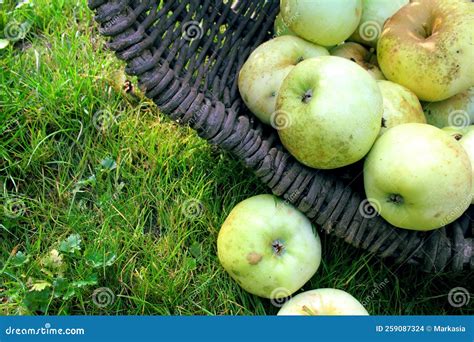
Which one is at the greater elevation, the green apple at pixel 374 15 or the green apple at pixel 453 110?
the green apple at pixel 374 15

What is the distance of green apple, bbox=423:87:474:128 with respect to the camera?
7.00ft

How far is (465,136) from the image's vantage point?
1993mm

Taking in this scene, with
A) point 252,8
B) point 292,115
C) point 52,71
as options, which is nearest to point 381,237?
point 292,115

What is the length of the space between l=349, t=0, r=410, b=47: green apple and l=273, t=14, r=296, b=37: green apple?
0.23m

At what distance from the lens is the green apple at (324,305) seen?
1.84 meters

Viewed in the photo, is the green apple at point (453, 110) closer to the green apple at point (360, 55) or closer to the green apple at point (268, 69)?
the green apple at point (360, 55)

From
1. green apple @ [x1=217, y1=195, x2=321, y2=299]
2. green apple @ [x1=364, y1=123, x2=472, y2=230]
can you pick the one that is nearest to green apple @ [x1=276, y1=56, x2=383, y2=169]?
green apple @ [x1=364, y1=123, x2=472, y2=230]

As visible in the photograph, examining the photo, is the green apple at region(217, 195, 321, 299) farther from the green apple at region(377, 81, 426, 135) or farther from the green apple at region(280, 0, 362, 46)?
the green apple at region(280, 0, 362, 46)

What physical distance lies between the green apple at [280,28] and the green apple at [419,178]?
0.55 meters

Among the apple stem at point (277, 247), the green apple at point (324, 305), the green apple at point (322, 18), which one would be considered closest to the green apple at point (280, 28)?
Answer: the green apple at point (322, 18)

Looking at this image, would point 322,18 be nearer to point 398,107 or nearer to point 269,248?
point 398,107

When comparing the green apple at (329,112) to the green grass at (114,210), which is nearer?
the green apple at (329,112)

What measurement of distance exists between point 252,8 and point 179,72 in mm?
488

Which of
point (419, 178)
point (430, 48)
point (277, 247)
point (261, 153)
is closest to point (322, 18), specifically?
point (430, 48)
